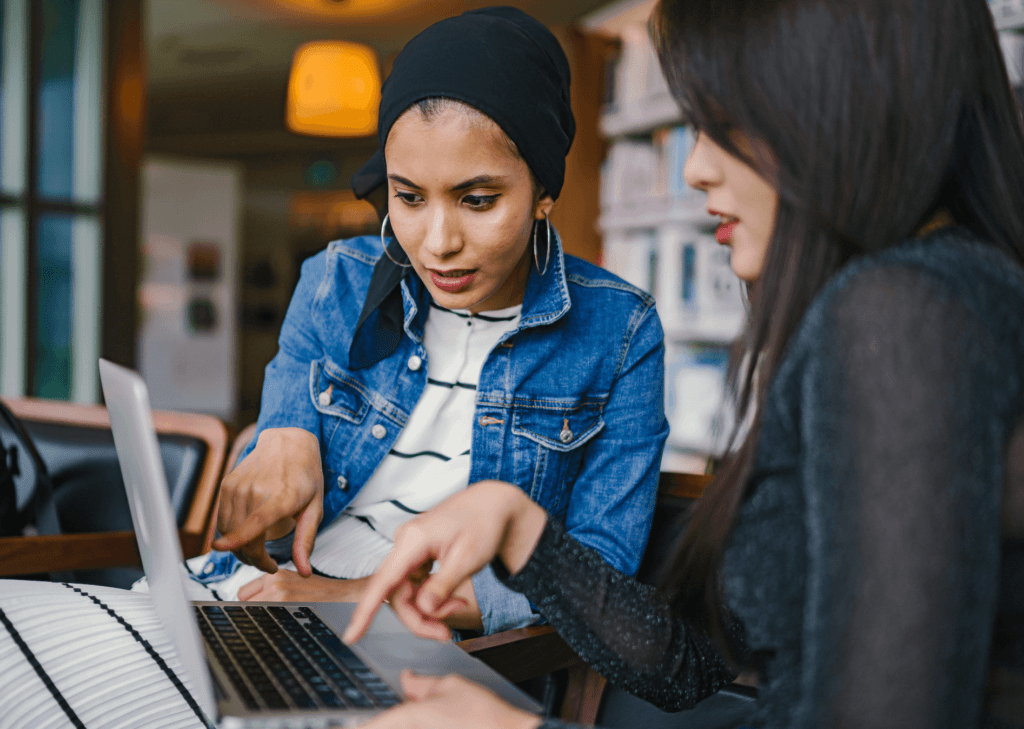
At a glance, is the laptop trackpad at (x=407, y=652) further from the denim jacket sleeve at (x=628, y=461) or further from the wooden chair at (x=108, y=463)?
the wooden chair at (x=108, y=463)

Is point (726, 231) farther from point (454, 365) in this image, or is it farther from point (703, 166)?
point (454, 365)

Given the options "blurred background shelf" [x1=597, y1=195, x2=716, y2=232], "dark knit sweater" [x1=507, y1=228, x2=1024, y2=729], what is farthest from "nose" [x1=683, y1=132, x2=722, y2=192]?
"blurred background shelf" [x1=597, y1=195, x2=716, y2=232]

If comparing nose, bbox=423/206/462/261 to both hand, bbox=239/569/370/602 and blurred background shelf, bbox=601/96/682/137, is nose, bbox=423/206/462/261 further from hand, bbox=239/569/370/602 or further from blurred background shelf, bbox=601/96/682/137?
blurred background shelf, bbox=601/96/682/137

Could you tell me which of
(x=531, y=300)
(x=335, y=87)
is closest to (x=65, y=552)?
(x=531, y=300)

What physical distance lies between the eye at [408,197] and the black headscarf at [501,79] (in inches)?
3.2

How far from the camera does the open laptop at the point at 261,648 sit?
24.3 inches

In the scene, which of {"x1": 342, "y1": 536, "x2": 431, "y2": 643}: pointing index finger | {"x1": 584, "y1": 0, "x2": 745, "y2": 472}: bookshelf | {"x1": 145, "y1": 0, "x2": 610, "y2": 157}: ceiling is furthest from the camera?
{"x1": 145, "y1": 0, "x2": 610, "y2": 157}: ceiling

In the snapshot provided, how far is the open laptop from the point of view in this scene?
616mm

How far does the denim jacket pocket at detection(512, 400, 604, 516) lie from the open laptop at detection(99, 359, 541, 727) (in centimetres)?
33

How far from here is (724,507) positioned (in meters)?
0.73

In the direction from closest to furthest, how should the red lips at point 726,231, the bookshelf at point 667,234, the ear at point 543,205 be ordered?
the red lips at point 726,231
the ear at point 543,205
the bookshelf at point 667,234

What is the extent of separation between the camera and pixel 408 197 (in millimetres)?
1075

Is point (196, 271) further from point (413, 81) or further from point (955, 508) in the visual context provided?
point (955, 508)

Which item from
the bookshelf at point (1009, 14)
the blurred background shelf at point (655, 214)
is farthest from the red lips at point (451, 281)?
the blurred background shelf at point (655, 214)
